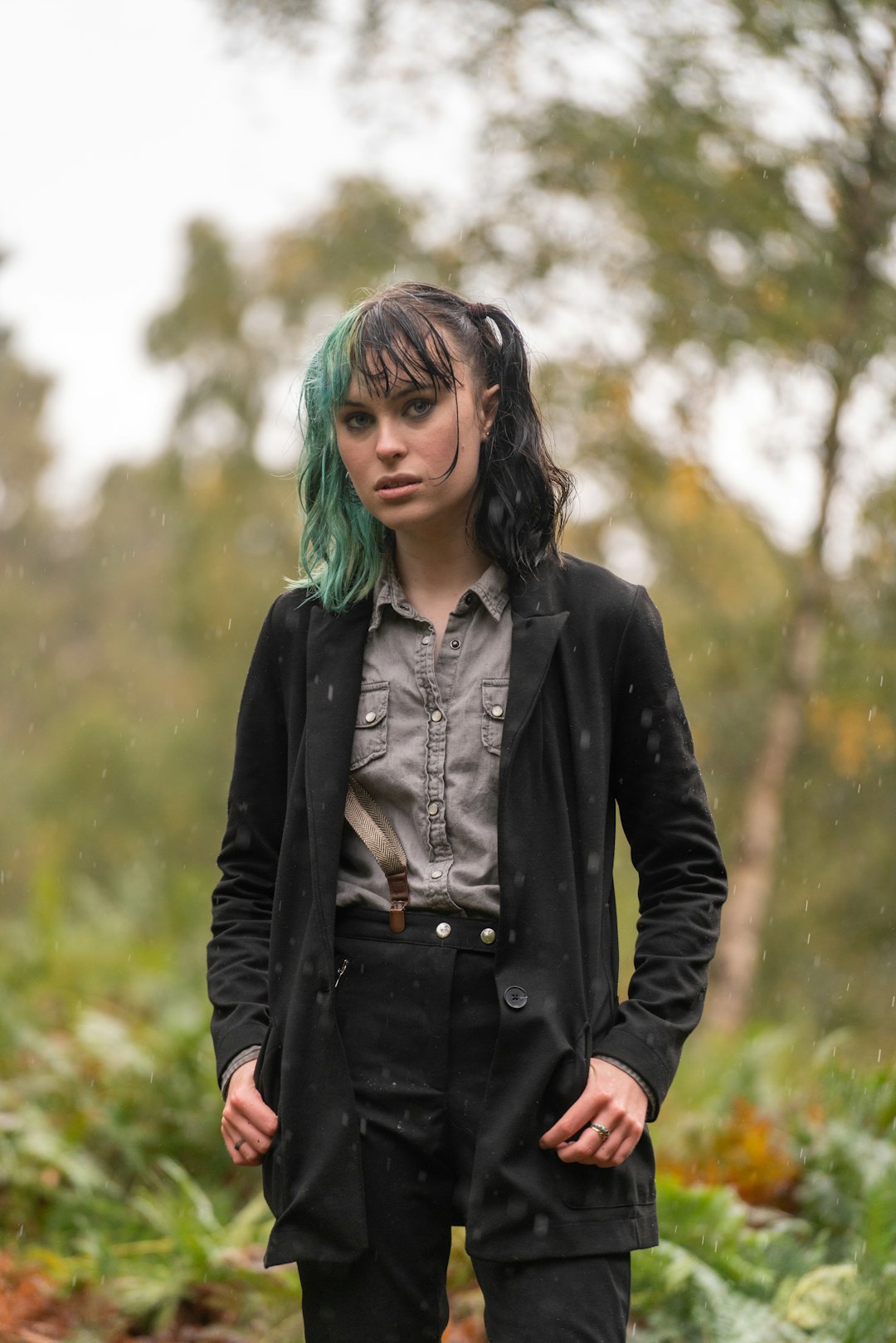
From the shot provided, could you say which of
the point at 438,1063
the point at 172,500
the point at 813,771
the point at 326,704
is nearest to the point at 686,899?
the point at 438,1063

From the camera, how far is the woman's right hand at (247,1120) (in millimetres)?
2584

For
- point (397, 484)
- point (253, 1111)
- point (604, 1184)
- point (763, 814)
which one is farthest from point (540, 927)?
point (763, 814)

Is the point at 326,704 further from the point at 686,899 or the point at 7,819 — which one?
the point at 7,819

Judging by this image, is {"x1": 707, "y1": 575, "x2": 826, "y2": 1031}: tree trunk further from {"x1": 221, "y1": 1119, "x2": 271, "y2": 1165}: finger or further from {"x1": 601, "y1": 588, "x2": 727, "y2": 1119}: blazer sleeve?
{"x1": 221, "y1": 1119, "x2": 271, "y2": 1165}: finger

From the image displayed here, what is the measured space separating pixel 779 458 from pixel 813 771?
16.4ft

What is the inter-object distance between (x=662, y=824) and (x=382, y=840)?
52 cm

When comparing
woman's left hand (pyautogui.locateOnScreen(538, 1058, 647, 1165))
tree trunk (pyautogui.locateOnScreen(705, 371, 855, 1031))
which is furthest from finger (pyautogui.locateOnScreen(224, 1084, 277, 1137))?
tree trunk (pyautogui.locateOnScreen(705, 371, 855, 1031))

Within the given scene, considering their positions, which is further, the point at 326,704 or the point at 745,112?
the point at 745,112

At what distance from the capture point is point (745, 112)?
1066 cm

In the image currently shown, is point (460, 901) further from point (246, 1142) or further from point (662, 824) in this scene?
point (246, 1142)

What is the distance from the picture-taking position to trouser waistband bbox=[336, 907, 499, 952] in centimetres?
252

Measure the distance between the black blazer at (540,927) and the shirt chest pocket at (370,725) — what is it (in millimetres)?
36

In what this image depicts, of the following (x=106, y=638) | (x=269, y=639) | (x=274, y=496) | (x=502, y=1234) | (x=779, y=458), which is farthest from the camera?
(x=106, y=638)

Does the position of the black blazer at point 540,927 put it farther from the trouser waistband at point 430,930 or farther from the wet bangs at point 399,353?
the wet bangs at point 399,353
